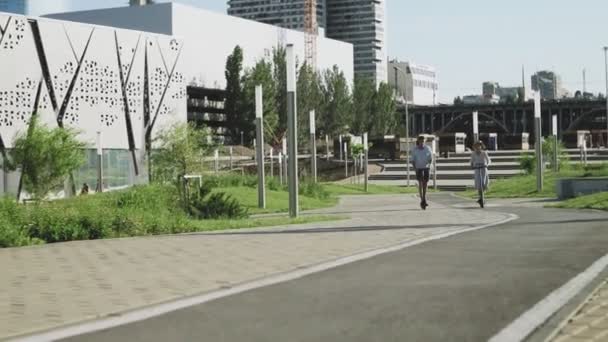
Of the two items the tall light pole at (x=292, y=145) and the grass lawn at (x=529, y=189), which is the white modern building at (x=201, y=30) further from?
the tall light pole at (x=292, y=145)

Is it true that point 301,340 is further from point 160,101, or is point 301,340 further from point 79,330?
point 160,101

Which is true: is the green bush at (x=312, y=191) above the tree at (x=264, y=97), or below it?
below

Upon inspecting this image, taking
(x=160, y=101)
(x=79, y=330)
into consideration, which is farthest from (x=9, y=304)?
(x=160, y=101)

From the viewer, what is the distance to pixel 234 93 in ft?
337

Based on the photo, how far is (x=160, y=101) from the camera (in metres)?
85.5

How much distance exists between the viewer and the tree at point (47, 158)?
4834 cm

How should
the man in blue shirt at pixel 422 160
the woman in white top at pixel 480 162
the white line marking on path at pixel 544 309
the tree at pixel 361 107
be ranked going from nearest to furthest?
the white line marking on path at pixel 544 309, the man in blue shirt at pixel 422 160, the woman in white top at pixel 480 162, the tree at pixel 361 107

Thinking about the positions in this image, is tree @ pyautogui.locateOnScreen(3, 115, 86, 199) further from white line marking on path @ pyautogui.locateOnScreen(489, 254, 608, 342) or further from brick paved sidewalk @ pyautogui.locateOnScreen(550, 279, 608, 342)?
brick paved sidewalk @ pyautogui.locateOnScreen(550, 279, 608, 342)

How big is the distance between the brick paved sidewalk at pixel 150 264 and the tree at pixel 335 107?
97360mm

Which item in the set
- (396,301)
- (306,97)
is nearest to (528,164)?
(396,301)

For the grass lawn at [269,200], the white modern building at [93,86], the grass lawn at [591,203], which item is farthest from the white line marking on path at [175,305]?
the white modern building at [93,86]

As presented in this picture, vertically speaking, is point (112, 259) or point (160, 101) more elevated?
point (160, 101)

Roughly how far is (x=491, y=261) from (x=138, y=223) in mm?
6743

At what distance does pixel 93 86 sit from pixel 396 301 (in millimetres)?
73049
